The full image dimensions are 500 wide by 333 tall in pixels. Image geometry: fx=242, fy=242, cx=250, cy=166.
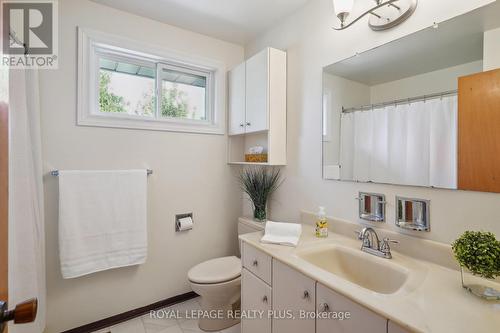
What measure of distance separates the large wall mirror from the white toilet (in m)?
0.99

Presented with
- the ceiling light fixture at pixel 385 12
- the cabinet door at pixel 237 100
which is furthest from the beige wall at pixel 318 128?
the cabinet door at pixel 237 100

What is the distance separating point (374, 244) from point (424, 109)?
71 cm

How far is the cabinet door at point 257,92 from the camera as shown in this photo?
1.85 m

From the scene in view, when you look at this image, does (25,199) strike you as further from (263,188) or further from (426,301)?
(426,301)

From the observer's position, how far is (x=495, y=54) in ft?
3.21

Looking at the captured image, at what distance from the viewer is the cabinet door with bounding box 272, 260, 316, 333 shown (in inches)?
40.7

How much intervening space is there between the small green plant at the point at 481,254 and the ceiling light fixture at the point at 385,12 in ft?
3.50

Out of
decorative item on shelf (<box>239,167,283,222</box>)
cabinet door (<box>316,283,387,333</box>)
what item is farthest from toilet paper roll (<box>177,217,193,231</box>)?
cabinet door (<box>316,283,387,333</box>)

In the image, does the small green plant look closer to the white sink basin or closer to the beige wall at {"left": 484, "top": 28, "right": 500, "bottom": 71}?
the white sink basin

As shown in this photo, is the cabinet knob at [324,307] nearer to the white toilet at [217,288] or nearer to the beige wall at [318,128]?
the beige wall at [318,128]

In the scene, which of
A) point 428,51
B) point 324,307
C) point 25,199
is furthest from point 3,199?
point 428,51

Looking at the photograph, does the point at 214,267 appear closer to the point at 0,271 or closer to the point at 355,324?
the point at 355,324

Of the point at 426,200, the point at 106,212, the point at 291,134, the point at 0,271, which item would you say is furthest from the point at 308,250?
the point at 106,212

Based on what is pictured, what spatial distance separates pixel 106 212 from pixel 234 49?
1.86 m
